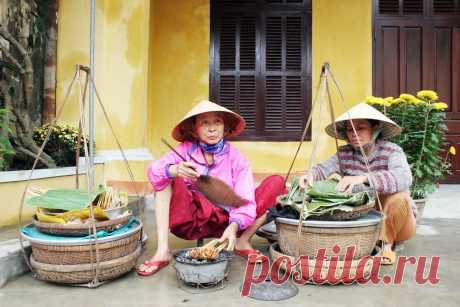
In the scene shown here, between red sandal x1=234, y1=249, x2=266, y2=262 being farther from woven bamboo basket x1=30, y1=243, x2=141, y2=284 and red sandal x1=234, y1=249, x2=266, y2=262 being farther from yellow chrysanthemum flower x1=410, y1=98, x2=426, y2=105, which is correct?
yellow chrysanthemum flower x1=410, y1=98, x2=426, y2=105

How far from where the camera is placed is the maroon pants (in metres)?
2.34

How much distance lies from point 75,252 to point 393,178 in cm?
172

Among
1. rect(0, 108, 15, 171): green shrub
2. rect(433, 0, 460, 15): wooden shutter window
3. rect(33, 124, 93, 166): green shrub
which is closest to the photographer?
rect(0, 108, 15, 171): green shrub

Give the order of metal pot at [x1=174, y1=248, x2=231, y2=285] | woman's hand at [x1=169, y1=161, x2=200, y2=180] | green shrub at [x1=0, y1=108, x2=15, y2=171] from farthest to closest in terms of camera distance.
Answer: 1. green shrub at [x1=0, y1=108, x2=15, y2=171]
2. woman's hand at [x1=169, y1=161, x2=200, y2=180]
3. metal pot at [x1=174, y1=248, x2=231, y2=285]

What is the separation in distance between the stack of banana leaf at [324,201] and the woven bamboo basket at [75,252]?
0.92 m

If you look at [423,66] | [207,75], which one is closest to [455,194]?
[423,66]

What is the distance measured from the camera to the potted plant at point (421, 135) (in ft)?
10.3

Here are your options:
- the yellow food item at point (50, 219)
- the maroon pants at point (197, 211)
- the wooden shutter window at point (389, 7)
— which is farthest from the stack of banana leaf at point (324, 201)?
the wooden shutter window at point (389, 7)

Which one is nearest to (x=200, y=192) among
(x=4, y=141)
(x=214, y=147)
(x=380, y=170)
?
(x=214, y=147)

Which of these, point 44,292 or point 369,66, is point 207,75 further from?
point 44,292

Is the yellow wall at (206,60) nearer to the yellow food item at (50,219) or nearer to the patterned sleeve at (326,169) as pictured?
the patterned sleeve at (326,169)

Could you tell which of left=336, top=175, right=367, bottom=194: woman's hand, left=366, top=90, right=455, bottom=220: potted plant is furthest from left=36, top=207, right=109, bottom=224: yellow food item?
left=366, top=90, right=455, bottom=220: potted plant

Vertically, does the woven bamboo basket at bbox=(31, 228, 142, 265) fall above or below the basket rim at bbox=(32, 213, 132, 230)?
below

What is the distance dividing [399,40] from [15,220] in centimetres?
484
